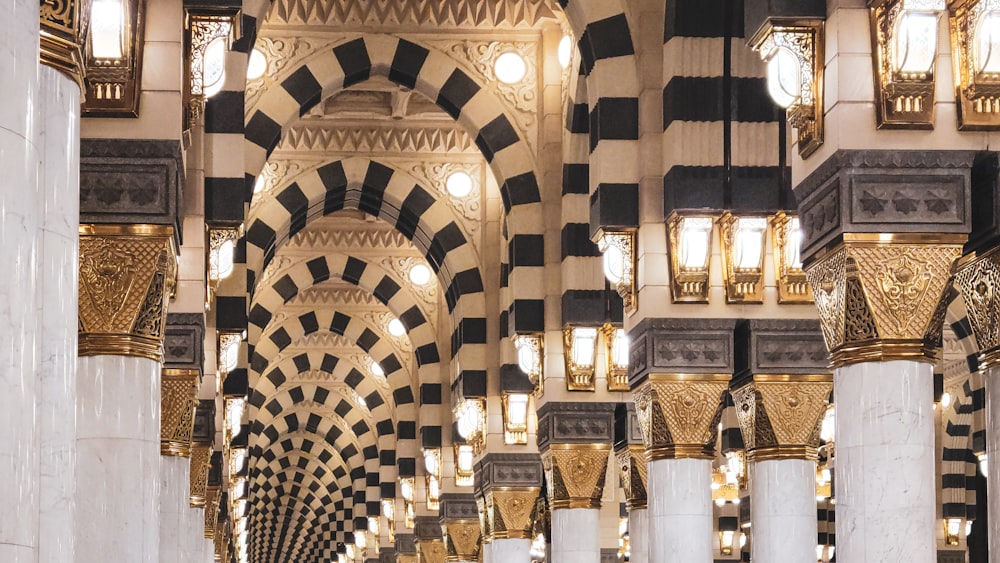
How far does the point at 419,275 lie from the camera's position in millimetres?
27016

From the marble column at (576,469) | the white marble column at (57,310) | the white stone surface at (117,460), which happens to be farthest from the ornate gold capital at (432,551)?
the white marble column at (57,310)

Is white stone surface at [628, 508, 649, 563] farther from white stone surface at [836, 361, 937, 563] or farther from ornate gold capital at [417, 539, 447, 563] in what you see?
ornate gold capital at [417, 539, 447, 563]

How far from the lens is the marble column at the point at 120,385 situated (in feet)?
29.2

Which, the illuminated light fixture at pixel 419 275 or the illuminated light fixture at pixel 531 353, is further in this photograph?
the illuminated light fixture at pixel 419 275

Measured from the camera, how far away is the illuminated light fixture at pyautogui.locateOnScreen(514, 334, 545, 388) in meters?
17.1

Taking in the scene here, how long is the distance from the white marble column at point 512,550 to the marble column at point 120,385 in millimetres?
11300

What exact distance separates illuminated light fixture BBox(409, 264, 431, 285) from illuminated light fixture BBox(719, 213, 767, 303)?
14650mm

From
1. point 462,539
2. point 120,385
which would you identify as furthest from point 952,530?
point 120,385

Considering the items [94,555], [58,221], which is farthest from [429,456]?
[58,221]

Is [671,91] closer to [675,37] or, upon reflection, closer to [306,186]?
[675,37]

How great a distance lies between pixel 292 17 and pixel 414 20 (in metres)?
1.47

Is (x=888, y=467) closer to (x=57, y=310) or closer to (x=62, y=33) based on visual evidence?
(x=57, y=310)

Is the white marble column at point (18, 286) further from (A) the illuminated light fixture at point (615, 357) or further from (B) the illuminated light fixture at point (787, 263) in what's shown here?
(A) the illuminated light fixture at point (615, 357)

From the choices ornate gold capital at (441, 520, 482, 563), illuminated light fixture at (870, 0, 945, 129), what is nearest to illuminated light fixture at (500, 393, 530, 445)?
ornate gold capital at (441, 520, 482, 563)
